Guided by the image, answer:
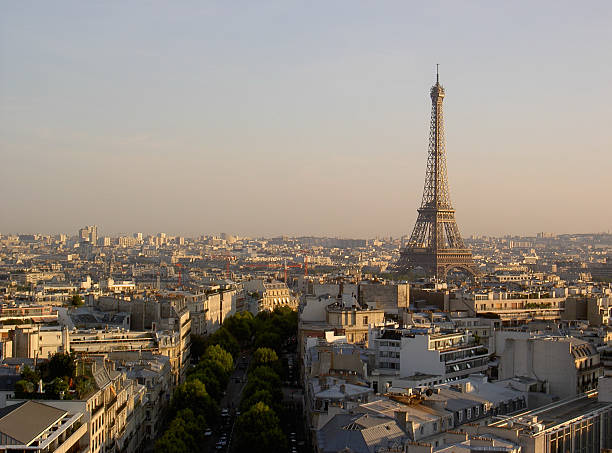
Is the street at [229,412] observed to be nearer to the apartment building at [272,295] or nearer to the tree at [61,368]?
the tree at [61,368]

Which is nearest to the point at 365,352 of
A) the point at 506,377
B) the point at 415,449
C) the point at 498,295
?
the point at 506,377

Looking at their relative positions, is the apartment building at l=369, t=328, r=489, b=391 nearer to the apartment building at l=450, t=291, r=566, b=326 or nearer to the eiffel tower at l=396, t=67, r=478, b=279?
the apartment building at l=450, t=291, r=566, b=326

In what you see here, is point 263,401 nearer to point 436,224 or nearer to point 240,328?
point 240,328

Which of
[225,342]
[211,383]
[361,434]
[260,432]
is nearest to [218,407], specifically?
[211,383]

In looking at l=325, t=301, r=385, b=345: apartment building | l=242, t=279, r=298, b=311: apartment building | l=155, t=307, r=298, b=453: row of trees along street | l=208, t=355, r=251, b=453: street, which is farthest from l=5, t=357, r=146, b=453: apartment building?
l=242, t=279, r=298, b=311: apartment building

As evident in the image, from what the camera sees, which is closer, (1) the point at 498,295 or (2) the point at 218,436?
(2) the point at 218,436

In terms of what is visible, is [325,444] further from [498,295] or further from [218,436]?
[498,295]
